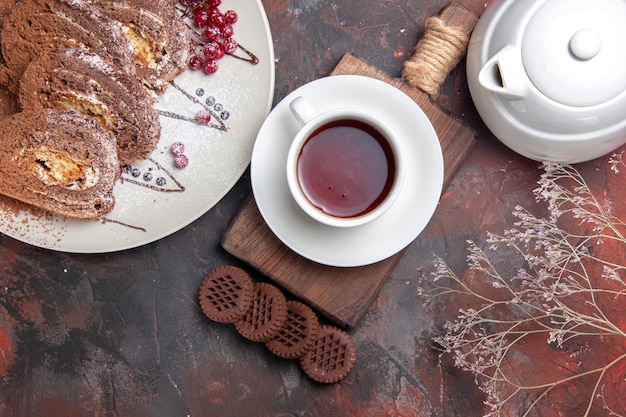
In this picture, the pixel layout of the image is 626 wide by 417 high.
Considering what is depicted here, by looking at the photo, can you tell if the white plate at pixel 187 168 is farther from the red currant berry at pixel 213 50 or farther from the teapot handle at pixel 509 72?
the teapot handle at pixel 509 72

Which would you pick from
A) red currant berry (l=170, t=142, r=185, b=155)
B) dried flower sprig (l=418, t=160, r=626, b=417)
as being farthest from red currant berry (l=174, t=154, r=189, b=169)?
dried flower sprig (l=418, t=160, r=626, b=417)

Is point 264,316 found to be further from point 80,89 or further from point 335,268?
point 80,89

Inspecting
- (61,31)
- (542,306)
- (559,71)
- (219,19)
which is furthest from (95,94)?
(542,306)

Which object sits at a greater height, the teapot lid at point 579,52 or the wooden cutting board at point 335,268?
the teapot lid at point 579,52

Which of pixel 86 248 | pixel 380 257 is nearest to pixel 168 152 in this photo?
pixel 86 248

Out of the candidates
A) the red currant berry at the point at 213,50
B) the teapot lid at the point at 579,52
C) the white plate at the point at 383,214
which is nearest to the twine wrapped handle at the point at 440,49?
the white plate at the point at 383,214

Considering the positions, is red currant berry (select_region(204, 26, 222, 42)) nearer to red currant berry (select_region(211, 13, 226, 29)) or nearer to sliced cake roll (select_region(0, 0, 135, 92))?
red currant berry (select_region(211, 13, 226, 29))

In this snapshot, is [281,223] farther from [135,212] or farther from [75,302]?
[75,302]
